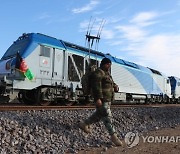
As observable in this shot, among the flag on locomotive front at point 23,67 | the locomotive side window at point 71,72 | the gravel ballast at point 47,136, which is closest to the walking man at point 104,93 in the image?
the gravel ballast at point 47,136

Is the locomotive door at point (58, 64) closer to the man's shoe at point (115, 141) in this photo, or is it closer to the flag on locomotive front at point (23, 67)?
the flag on locomotive front at point (23, 67)

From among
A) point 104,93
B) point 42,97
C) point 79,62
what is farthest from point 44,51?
point 104,93

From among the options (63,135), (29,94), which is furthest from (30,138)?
(29,94)

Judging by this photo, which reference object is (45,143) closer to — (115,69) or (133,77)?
(115,69)

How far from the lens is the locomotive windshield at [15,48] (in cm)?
1256

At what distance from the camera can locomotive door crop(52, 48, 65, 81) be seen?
13.3m

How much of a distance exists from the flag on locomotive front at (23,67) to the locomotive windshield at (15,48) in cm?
56

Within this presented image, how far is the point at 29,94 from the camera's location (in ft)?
42.1

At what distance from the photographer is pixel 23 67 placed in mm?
11609

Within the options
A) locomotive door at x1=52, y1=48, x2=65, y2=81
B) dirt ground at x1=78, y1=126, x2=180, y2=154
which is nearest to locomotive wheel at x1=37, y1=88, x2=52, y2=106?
locomotive door at x1=52, y1=48, x2=65, y2=81

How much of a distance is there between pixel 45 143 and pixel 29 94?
24.7 ft

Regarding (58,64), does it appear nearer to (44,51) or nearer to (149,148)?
(44,51)

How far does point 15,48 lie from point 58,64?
7.09ft

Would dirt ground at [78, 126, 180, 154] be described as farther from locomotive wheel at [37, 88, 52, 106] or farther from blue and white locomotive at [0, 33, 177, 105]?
locomotive wheel at [37, 88, 52, 106]
